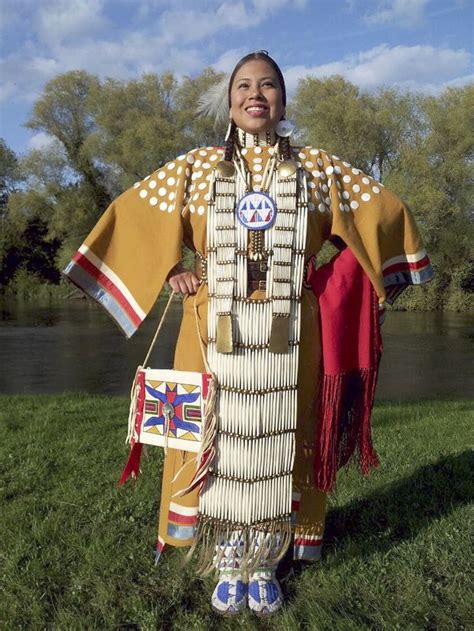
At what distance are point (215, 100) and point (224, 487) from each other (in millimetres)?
1632

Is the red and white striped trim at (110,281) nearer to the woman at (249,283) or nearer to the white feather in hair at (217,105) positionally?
the woman at (249,283)

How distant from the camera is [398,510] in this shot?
3.47 m

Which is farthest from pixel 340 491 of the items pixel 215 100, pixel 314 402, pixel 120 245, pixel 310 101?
pixel 310 101

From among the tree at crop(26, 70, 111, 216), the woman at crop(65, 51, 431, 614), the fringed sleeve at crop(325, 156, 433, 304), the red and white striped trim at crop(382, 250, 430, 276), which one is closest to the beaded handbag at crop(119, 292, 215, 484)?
the woman at crop(65, 51, 431, 614)

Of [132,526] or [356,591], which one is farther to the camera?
[132,526]

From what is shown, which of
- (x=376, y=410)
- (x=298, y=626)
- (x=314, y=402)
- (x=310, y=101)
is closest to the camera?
(x=298, y=626)

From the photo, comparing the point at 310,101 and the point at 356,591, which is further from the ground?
the point at 310,101

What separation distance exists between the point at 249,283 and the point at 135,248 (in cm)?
52

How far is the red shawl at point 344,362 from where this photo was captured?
101 inches

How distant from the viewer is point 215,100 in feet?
9.08

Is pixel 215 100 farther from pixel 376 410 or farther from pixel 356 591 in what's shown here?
pixel 376 410

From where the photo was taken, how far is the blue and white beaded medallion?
2422 millimetres

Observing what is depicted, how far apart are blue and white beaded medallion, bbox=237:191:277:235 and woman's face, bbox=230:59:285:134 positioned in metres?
0.32

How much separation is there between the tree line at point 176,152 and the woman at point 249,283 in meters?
15.0
